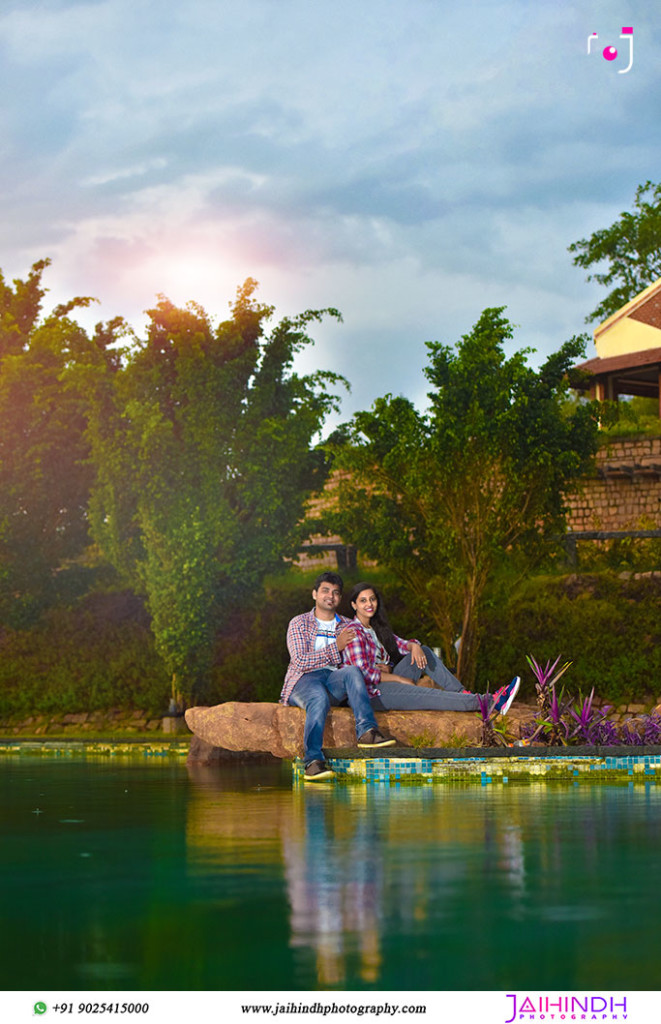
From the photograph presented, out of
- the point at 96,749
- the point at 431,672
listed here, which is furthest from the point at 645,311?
the point at 431,672

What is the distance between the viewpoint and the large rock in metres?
12.1

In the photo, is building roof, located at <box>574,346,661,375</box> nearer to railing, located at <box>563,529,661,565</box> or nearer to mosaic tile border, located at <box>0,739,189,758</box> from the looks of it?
railing, located at <box>563,529,661,565</box>

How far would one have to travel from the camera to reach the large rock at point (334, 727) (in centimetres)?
1212

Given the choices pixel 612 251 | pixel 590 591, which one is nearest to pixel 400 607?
pixel 590 591

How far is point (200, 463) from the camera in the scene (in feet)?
72.3

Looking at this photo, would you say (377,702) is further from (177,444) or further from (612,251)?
(612,251)

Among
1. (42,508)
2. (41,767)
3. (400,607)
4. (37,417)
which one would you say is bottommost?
(41,767)

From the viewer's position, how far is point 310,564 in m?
34.6

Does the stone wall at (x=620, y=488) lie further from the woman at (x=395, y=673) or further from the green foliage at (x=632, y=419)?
the woman at (x=395, y=673)

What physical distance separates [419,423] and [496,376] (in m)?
1.54

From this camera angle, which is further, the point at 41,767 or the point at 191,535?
the point at 191,535

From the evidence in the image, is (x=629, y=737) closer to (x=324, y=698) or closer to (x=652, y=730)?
(x=652, y=730)

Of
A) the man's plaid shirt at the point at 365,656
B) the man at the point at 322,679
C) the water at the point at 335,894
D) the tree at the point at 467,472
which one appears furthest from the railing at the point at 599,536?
the water at the point at 335,894
